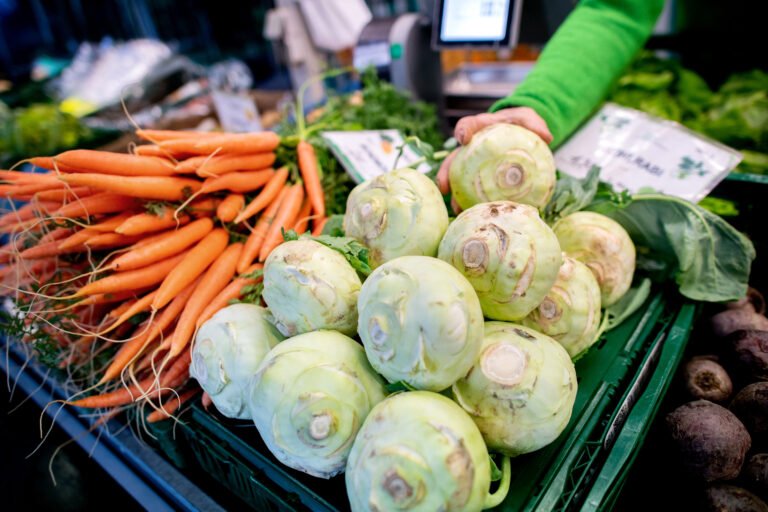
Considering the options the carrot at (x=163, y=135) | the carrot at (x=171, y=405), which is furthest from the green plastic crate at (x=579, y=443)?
the carrot at (x=163, y=135)

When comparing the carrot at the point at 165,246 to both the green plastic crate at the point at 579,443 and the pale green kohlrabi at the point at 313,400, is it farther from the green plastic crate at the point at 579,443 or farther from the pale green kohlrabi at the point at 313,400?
the pale green kohlrabi at the point at 313,400

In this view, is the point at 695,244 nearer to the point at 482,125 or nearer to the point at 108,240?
the point at 482,125

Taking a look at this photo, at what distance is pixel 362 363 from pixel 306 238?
0.33 m

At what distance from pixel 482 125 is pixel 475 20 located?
1.23 meters

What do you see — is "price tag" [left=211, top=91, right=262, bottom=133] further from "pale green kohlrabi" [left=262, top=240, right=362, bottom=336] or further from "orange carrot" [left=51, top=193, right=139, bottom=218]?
"pale green kohlrabi" [left=262, top=240, right=362, bottom=336]

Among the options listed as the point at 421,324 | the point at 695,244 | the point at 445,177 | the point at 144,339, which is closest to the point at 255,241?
the point at 144,339

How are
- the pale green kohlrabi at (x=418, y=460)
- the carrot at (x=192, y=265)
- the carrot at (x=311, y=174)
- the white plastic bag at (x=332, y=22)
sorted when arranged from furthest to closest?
the white plastic bag at (x=332, y=22) → the carrot at (x=311, y=174) → the carrot at (x=192, y=265) → the pale green kohlrabi at (x=418, y=460)

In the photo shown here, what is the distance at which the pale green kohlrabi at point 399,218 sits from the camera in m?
1.05

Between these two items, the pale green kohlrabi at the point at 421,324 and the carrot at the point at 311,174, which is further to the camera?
the carrot at the point at 311,174

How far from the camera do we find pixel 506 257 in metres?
0.92

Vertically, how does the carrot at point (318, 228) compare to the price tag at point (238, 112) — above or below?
below

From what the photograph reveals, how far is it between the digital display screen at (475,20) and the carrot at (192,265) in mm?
1612

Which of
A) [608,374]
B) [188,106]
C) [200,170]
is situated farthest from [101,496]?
[188,106]

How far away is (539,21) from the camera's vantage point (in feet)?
8.67
